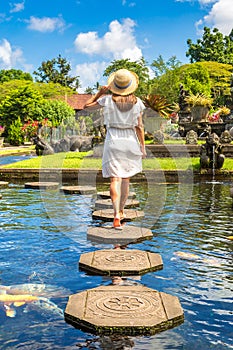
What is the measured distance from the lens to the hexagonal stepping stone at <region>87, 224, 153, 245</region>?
5.48m

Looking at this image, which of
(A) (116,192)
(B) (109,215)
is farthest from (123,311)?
(B) (109,215)

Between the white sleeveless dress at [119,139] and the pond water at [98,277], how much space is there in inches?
35.7

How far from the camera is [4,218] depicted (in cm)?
717

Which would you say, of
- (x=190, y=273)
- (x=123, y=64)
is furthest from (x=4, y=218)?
(x=123, y=64)

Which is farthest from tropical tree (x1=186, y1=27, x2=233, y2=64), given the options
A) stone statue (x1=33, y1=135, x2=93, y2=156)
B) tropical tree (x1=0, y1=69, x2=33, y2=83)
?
stone statue (x1=33, y1=135, x2=93, y2=156)

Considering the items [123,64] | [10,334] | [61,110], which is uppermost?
[123,64]

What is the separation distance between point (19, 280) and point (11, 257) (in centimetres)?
79

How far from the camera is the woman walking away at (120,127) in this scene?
564cm

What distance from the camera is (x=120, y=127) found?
18.8ft

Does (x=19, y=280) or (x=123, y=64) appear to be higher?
(x=123, y=64)

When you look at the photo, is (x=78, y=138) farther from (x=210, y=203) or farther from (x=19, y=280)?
(x=19, y=280)

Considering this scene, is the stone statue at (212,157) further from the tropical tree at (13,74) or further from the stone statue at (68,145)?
the tropical tree at (13,74)

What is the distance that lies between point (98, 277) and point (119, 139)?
1.98 meters

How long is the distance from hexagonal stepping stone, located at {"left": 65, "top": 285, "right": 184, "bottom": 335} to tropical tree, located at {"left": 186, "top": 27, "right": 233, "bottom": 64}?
67.0m
